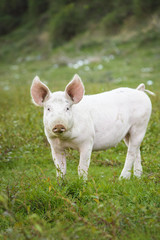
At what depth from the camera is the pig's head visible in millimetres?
3428

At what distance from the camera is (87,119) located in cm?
399

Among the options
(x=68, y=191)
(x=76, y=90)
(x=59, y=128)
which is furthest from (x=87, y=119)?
(x=68, y=191)

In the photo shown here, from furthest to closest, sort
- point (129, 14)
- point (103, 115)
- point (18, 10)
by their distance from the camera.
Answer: point (18, 10)
point (129, 14)
point (103, 115)

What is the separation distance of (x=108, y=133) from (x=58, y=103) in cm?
98

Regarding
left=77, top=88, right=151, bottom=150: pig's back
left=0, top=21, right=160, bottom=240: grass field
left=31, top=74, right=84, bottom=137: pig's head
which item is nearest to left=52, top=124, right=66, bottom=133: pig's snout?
left=31, top=74, right=84, bottom=137: pig's head

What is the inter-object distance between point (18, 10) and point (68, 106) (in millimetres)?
49336

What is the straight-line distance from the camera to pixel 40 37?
37938mm

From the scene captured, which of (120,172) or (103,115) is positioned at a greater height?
(103,115)

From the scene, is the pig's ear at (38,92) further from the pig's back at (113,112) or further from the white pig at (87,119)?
the pig's back at (113,112)

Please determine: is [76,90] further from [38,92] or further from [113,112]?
[113,112]

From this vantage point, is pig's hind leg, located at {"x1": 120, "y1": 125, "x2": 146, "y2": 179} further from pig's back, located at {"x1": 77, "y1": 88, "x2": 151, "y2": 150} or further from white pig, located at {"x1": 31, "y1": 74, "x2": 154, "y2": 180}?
pig's back, located at {"x1": 77, "y1": 88, "x2": 151, "y2": 150}

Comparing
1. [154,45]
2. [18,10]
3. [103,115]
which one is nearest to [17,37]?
[18,10]

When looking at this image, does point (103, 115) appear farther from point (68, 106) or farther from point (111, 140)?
point (68, 106)

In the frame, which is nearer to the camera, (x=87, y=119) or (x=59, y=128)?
(x=59, y=128)
